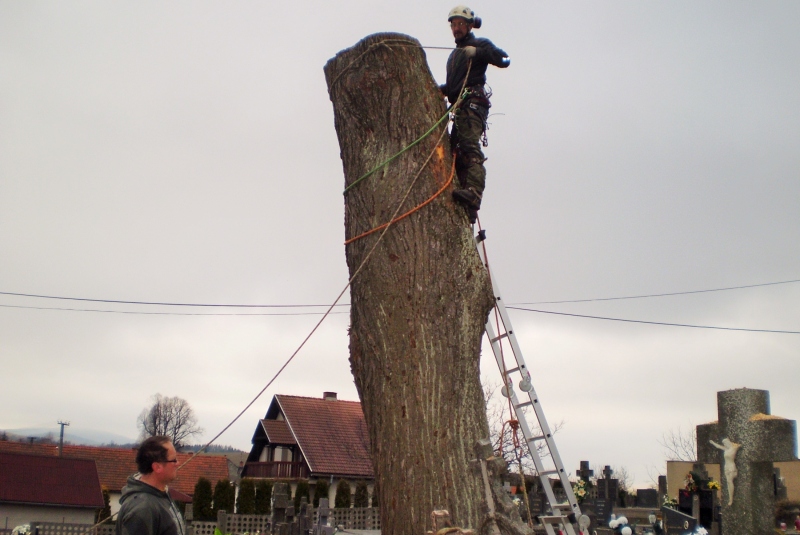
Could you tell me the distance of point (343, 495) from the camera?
2773 cm

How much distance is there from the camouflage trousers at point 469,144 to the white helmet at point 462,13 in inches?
25.7

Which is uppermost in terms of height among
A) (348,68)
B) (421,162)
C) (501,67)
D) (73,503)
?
(501,67)

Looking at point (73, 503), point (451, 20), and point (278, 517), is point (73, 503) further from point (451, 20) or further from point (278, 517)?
point (451, 20)

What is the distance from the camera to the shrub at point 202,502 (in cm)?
2777

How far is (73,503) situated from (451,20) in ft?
90.1

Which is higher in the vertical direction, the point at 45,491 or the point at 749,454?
→ the point at 749,454

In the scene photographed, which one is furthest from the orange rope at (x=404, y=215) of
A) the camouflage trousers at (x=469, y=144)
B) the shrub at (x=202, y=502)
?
the shrub at (x=202, y=502)

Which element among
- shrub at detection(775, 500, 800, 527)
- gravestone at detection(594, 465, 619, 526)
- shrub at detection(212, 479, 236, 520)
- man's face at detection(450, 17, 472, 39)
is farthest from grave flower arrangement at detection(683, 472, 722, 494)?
shrub at detection(212, 479, 236, 520)

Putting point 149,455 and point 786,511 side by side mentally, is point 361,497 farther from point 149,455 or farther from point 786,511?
point 149,455

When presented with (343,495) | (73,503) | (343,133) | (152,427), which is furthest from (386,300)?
(152,427)

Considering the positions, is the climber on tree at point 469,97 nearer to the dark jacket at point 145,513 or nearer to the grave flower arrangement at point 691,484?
the dark jacket at point 145,513

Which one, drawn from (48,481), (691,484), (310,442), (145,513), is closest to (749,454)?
(691,484)

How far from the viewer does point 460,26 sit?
16.5 ft

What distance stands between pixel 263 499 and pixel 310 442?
17.1ft
